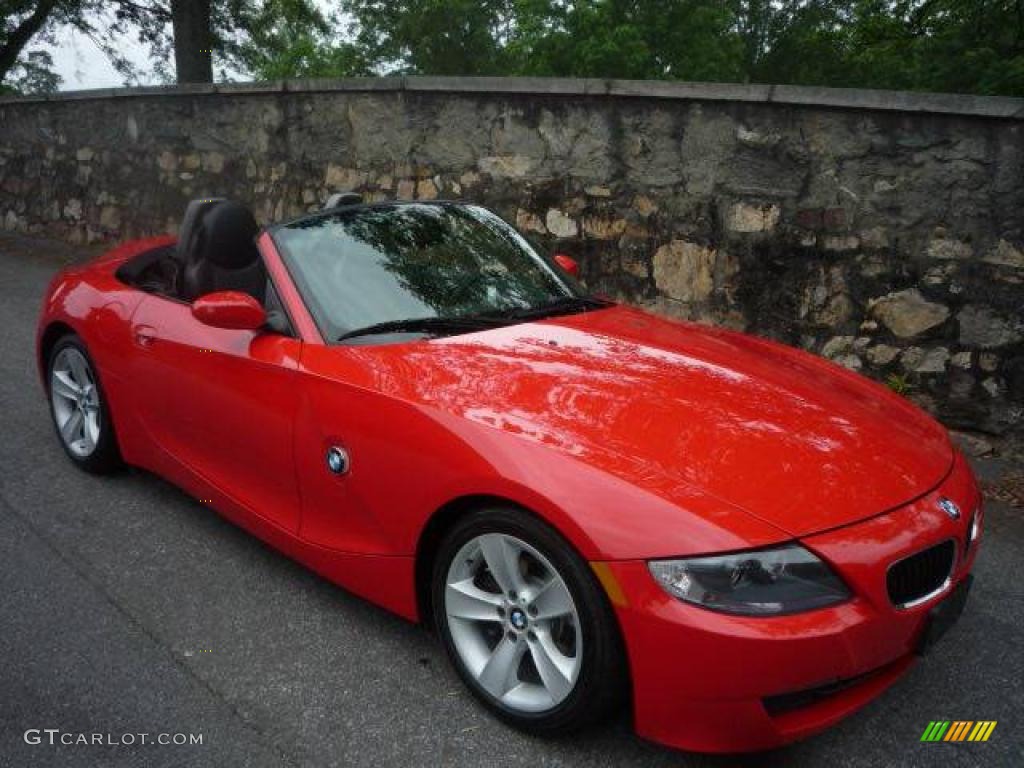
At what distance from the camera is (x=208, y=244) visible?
3.67 m

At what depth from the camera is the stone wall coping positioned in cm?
466

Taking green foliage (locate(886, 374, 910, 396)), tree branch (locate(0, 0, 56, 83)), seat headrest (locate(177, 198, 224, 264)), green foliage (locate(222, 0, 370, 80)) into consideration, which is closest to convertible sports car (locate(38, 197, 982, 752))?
seat headrest (locate(177, 198, 224, 264))

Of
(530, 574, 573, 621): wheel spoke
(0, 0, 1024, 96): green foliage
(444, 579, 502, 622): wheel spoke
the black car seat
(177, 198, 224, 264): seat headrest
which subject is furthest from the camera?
(0, 0, 1024, 96): green foliage

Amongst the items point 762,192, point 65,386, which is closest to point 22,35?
point 65,386

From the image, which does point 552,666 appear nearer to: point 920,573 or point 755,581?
point 755,581

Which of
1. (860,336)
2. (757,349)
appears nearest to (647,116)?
(860,336)

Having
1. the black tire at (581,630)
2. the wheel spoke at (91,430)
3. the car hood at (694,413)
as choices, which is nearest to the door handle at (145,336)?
the wheel spoke at (91,430)

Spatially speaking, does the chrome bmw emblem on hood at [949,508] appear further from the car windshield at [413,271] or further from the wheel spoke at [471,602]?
the car windshield at [413,271]

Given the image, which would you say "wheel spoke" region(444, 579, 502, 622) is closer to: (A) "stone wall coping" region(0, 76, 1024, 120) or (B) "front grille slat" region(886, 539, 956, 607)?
(B) "front grille slat" region(886, 539, 956, 607)

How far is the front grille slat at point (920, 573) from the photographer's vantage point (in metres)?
1.99

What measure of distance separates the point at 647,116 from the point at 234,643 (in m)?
4.56

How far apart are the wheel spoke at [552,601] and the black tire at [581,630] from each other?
47 mm

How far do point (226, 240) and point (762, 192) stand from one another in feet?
11.1

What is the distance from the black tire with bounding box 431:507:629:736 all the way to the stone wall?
12.0ft
